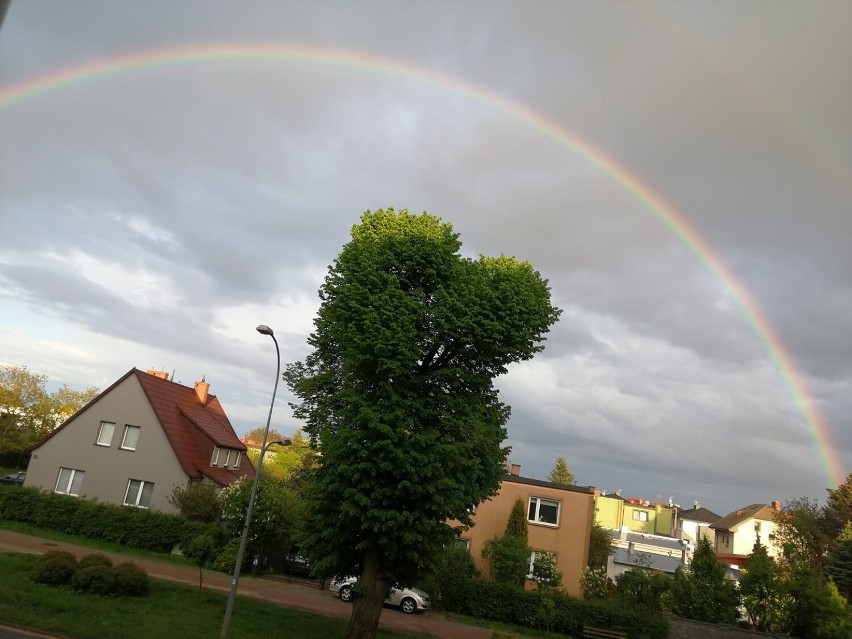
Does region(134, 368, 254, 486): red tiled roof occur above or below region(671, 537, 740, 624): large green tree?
above

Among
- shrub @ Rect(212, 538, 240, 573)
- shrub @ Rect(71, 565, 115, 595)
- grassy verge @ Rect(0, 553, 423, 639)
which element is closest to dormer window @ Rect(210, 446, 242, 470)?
shrub @ Rect(212, 538, 240, 573)

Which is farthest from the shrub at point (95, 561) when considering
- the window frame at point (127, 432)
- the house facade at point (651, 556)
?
the house facade at point (651, 556)

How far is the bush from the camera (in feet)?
63.3

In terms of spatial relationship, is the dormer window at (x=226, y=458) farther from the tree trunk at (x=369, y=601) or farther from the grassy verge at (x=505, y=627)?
the tree trunk at (x=369, y=601)

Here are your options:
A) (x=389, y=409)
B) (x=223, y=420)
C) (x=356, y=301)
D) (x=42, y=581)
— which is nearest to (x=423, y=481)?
(x=389, y=409)

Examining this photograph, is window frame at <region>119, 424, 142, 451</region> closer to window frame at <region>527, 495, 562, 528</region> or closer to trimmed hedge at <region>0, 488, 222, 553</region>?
trimmed hedge at <region>0, 488, 222, 553</region>

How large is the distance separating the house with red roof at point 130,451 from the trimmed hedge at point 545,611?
731 inches

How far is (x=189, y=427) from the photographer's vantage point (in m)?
42.3

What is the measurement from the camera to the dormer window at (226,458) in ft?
141

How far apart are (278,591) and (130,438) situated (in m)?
18.3

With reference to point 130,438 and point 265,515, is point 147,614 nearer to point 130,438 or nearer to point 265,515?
point 265,515

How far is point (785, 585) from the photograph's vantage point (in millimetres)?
25672

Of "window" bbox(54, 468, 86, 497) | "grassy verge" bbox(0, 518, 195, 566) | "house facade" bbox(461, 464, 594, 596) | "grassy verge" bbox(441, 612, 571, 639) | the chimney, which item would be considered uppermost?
the chimney

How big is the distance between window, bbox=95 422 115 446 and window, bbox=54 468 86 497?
2.23 m
